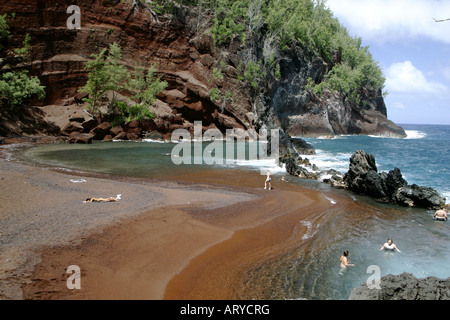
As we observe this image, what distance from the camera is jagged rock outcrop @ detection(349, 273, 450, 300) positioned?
282 inches

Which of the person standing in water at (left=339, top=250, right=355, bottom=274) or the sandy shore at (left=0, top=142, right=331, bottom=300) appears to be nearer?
the sandy shore at (left=0, top=142, right=331, bottom=300)

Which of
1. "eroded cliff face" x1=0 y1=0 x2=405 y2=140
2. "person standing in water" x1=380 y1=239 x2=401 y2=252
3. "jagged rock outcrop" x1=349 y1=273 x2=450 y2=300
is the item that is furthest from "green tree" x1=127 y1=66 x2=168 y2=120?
"jagged rock outcrop" x1=349 y1=273 x2=450 y2=300

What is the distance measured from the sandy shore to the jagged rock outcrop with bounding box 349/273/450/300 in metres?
2.89

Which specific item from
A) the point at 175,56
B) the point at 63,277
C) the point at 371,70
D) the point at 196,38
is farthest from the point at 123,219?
the point at 371,70

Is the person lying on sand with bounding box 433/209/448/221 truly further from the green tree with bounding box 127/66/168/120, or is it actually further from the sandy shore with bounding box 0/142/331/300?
the green tree with bounding box 127/66/168/120

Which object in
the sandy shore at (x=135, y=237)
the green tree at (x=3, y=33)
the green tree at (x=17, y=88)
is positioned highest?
the green tree at (x=3, y=33)

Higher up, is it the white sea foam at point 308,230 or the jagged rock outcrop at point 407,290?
the jagged rock outcrop at point 407,290

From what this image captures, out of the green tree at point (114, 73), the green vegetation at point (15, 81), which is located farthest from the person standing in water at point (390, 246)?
the green tree at point (114, 73)

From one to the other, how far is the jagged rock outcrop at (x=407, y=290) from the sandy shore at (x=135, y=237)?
289 cm

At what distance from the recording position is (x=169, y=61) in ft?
197

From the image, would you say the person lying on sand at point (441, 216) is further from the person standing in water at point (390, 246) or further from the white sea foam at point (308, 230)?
the white sea foam at point (308, 230)

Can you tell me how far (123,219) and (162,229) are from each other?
1.76 m

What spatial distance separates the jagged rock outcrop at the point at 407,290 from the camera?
716 cm
